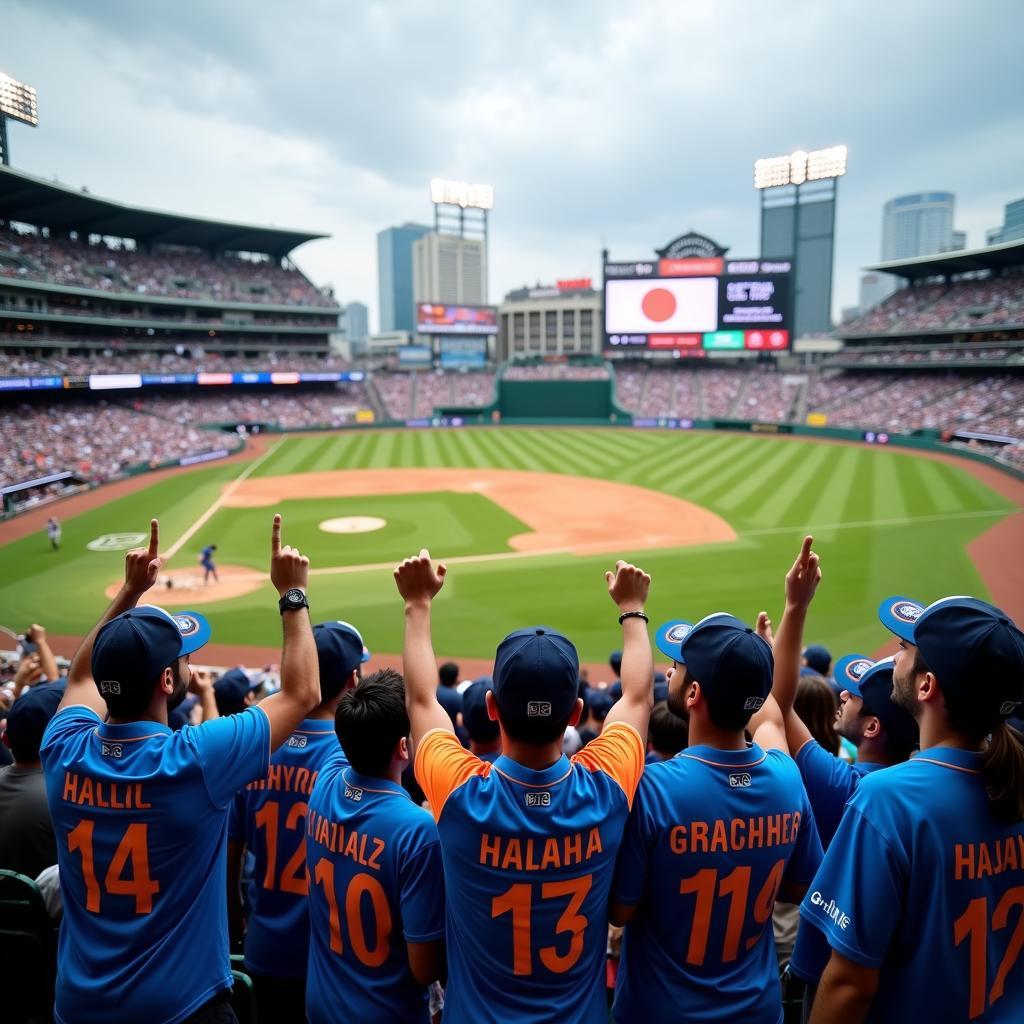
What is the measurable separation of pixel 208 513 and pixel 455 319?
175 ft

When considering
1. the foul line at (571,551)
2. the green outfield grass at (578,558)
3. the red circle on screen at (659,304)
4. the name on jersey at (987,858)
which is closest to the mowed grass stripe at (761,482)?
the green outfield grass at (578,558)

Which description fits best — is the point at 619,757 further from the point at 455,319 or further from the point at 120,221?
the point at 455,319

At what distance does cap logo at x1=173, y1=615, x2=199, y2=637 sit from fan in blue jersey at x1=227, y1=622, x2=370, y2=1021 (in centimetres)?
73

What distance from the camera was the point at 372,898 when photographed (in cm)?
290

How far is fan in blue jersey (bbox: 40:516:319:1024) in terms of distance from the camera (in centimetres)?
299

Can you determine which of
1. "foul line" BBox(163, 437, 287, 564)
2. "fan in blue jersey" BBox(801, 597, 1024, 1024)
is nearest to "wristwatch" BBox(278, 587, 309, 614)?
"fan in blue jersey" BBox(801, 597, 1024, 1024)

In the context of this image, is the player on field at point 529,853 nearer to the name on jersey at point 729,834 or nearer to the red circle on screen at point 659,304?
the name on jersey at point 729,834

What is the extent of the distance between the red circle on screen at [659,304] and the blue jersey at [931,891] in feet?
217

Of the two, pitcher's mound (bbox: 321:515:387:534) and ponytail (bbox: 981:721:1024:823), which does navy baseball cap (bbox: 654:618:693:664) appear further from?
pitcher's mound (bbox: 321:515:387:534)

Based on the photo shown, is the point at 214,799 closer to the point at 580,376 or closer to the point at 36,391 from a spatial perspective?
the point at 36,391

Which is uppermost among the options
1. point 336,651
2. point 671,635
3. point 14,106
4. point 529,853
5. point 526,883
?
point 14,106

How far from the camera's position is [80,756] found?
3.08 meters

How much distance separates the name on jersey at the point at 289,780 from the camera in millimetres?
3830

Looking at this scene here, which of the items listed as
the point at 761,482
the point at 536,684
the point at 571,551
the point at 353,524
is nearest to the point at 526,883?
the point at 536,684
